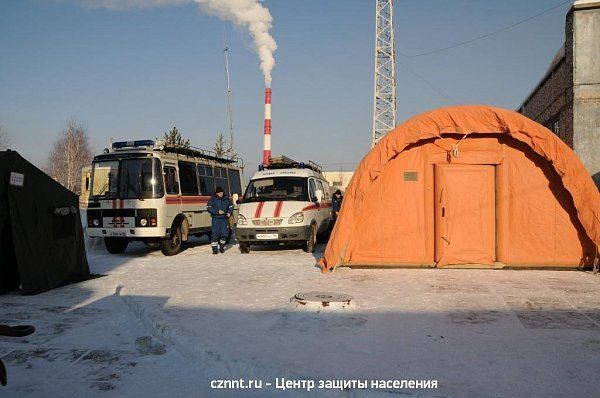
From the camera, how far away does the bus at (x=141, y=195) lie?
12.2m

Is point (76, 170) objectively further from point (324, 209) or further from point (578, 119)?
point (578, 119)

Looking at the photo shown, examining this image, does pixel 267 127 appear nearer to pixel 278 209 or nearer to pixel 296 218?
pixel 278 209

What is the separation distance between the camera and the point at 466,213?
9773mm

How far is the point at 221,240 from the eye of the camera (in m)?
13.5

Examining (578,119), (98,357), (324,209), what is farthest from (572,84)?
(98,357)

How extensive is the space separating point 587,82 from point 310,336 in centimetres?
1126

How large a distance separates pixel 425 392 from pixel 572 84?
1183cm

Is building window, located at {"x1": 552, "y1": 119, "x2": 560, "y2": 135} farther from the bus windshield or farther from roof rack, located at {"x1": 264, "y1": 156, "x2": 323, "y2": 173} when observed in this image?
the bus windshield

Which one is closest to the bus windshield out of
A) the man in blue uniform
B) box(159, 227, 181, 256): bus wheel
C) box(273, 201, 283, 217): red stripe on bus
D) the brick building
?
box(159, 227, 181, 256): bus wheel

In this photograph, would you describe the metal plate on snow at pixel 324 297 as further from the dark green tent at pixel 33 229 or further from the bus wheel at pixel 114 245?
the bus wheel at pixel 114 245

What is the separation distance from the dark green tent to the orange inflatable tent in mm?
4960

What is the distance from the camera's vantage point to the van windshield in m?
12.9

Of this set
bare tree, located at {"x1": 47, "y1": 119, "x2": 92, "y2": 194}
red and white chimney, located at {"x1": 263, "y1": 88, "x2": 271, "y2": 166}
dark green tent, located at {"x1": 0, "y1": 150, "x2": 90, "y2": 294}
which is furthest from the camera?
bare tree, located at {"x1": 47, "y1": 119, "x2": 92, "y2": 194}

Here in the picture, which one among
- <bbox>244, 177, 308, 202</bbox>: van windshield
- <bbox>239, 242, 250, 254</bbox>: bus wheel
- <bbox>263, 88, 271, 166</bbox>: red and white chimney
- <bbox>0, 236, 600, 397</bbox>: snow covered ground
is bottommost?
<bbox>0, 236, 600, 397</bbox>: snow covered ground
